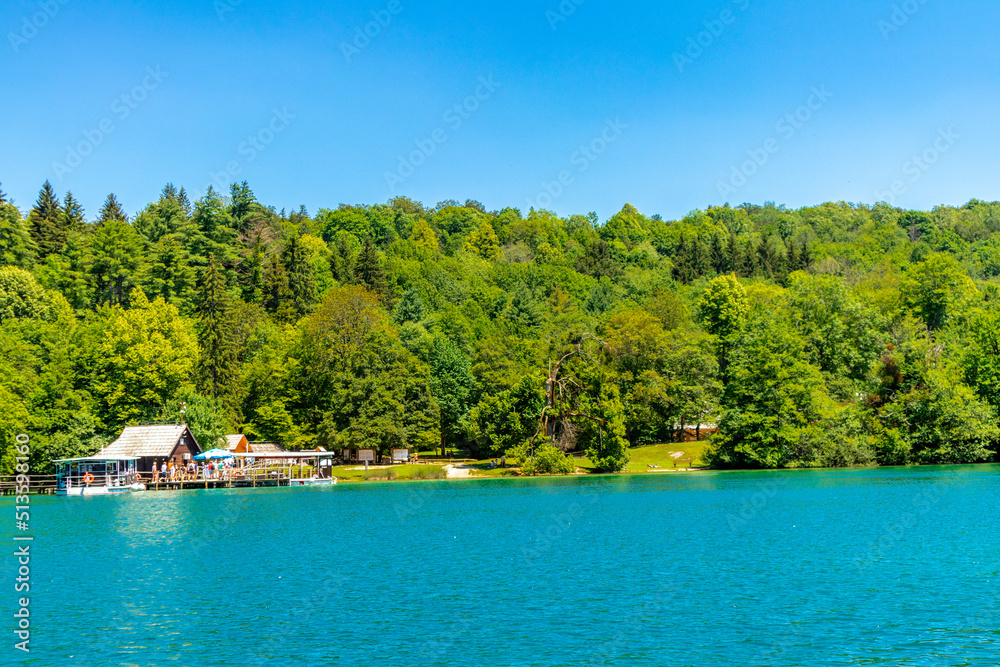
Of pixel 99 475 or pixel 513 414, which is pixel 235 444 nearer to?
pixel 99 475

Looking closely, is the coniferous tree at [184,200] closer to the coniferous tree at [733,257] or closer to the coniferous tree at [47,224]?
the coniferous tree at [47,224]

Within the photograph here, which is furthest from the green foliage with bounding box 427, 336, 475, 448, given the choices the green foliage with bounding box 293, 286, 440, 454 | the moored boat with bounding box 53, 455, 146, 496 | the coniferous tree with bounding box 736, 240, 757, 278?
the coniferous tree with bounding box 736, 240, 757, 278

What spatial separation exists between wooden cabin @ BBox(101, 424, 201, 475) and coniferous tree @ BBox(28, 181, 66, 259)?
5184cm

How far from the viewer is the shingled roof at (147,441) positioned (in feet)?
233

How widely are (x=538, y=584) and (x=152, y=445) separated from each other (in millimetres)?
55490

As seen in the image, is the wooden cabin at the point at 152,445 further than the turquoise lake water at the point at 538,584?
Yes

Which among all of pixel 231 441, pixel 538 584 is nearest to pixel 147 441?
pixel 231 441

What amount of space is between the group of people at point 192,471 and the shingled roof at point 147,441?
1303mm

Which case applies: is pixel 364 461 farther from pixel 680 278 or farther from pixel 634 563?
pixel 680 278

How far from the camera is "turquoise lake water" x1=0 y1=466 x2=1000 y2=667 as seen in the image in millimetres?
18109

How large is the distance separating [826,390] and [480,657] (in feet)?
201

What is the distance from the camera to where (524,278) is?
151375mm

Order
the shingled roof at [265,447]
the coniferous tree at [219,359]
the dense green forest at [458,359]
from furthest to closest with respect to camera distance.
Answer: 1. the coniferous tree at [219,359]
2. the shingled roof at [265,447]
3. the dense green forest at [458,359]
